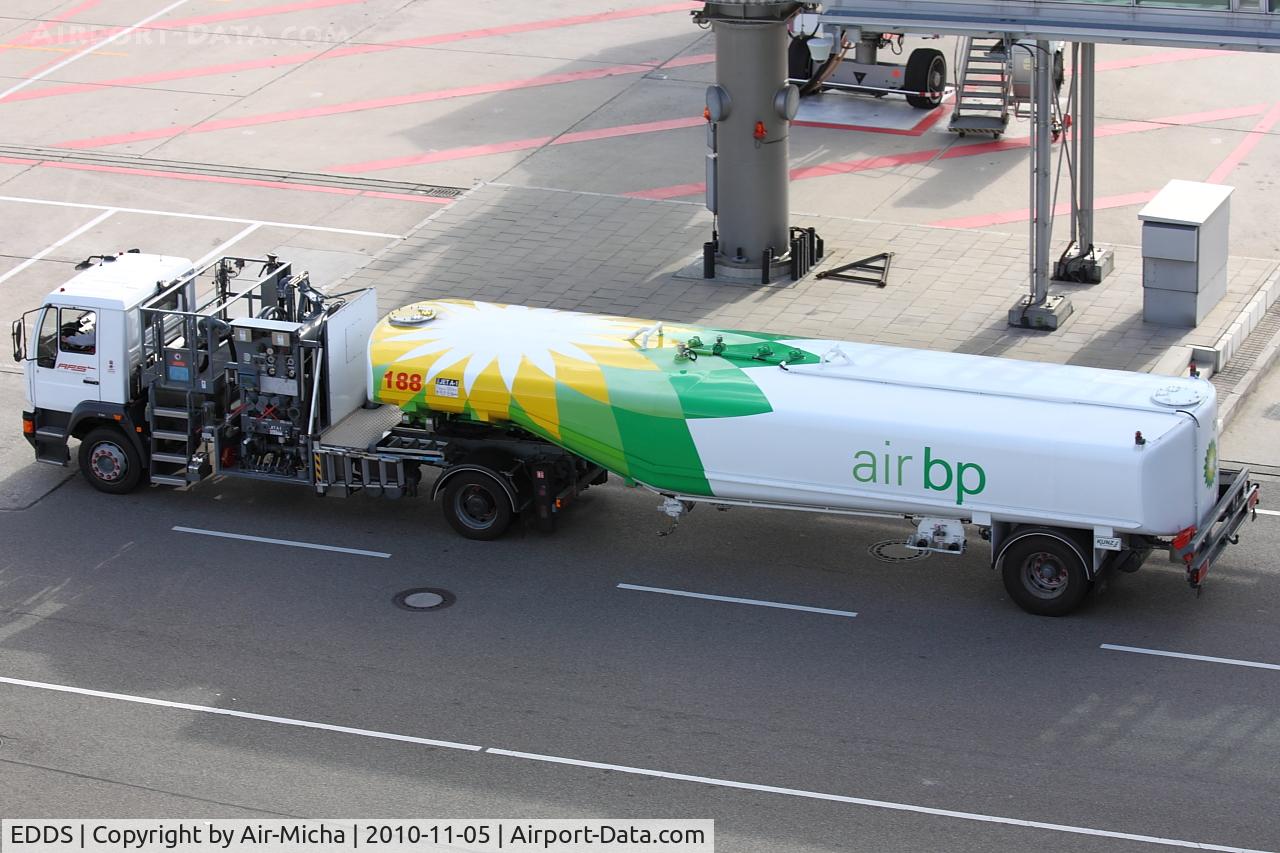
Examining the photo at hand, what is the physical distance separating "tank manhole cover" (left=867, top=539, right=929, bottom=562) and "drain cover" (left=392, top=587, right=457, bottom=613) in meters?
4.40

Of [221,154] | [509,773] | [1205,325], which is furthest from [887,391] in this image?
[221,154]

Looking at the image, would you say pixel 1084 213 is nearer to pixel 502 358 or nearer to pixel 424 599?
pixel 502 358

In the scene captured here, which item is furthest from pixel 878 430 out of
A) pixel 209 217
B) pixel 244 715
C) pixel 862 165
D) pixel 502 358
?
pixel 209 217

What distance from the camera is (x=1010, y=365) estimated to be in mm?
18375

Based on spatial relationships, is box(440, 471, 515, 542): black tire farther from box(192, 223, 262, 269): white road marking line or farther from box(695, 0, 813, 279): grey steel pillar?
box(192, 223, 262, 269): white road marking line

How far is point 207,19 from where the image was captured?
39906 millimetres

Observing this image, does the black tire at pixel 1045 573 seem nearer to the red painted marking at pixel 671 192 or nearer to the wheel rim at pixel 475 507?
the wheel rim at pixel 475 507

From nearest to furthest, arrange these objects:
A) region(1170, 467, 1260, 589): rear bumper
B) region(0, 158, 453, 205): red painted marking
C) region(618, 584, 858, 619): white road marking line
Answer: region(1170, 467, 1260, 589): rear bumper → region(618, 584, 858, 619): white road marking line → region(0, 158, 453, 205): red painted marking

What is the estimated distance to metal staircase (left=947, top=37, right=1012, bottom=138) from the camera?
31.9 m

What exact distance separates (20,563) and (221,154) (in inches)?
569

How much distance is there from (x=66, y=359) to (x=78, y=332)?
1.09ft

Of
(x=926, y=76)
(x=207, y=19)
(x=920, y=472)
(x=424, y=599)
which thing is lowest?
(x=424, y=599)

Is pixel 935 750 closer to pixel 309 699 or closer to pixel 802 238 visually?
pixel 309 699

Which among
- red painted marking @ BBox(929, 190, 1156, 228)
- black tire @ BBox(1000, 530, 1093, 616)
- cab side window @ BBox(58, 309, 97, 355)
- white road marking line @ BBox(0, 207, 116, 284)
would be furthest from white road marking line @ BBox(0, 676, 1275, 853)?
red painted marking @ BBox(929, 190, 1156, 228)
